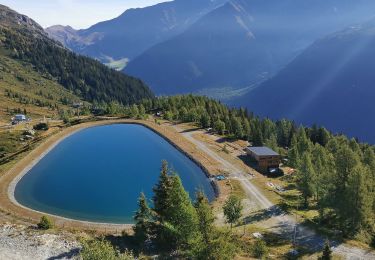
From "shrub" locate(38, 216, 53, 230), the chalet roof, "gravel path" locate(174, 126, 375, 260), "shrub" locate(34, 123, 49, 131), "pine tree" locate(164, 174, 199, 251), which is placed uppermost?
"shrub" locate(34, 123, 49, 131)

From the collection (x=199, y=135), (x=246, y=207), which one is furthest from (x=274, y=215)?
(x=199, y=135)

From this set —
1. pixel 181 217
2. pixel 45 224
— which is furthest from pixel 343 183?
pixel 45 224

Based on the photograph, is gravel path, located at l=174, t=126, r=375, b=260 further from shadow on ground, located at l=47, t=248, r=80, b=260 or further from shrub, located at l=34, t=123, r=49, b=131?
shrub, located at l=34, t=123, r=49, b=131

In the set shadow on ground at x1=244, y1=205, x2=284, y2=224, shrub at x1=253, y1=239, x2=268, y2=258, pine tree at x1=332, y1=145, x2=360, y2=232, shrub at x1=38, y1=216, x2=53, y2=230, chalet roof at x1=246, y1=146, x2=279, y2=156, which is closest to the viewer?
shrub at x1=253, y1=239, x2=268, y2=258

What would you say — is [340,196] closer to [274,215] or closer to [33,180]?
[274,215]

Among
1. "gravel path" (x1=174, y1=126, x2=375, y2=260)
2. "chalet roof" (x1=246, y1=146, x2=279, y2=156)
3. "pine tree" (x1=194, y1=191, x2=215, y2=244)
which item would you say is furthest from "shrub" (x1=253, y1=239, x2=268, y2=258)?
"chalet roof" (x1=246, y1=146, x2=279, y2=156)

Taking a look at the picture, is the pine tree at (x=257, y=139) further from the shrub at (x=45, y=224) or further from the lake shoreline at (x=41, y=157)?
the shrub at (x=45, y=224)

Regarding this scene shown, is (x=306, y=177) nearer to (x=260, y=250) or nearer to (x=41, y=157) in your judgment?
(x=260, y=250)
